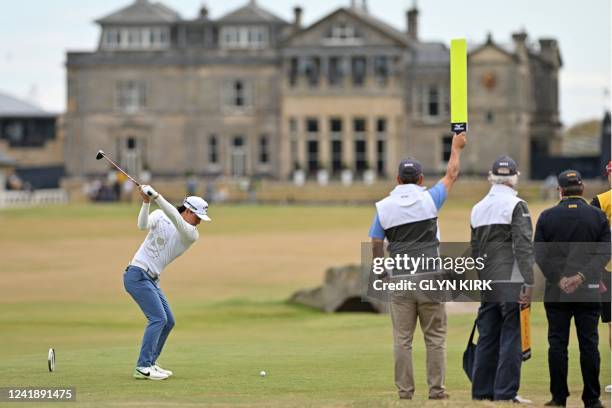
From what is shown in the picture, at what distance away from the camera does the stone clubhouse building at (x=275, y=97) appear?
9450 centimetres

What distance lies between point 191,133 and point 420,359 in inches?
3107

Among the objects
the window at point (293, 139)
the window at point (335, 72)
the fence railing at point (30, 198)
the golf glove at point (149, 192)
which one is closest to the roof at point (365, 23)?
the window at point (335, 72)

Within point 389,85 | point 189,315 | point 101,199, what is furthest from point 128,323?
point 389,85

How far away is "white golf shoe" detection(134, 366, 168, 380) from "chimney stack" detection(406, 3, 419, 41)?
87.9m

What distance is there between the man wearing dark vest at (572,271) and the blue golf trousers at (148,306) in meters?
3.90

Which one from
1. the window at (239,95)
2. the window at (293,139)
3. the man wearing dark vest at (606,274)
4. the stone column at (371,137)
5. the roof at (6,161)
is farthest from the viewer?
the window at (239,95)

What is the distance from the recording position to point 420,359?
61.8ft

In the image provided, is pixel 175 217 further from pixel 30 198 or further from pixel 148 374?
pixel 30 198

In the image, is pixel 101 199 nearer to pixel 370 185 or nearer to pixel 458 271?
pixel 370 185

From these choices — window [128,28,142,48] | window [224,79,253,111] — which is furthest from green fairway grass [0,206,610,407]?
window [128,28,142,48]

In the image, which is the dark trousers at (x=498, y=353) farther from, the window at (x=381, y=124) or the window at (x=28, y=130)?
the window at (x=28, y=130)

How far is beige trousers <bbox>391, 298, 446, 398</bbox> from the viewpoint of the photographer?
1438 cm

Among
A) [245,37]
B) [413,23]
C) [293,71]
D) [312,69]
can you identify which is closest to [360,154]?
[312,69]

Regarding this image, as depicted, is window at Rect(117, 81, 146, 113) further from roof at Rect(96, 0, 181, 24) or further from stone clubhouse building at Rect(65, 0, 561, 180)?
roof at Rect(96, 0, 181, 24)
